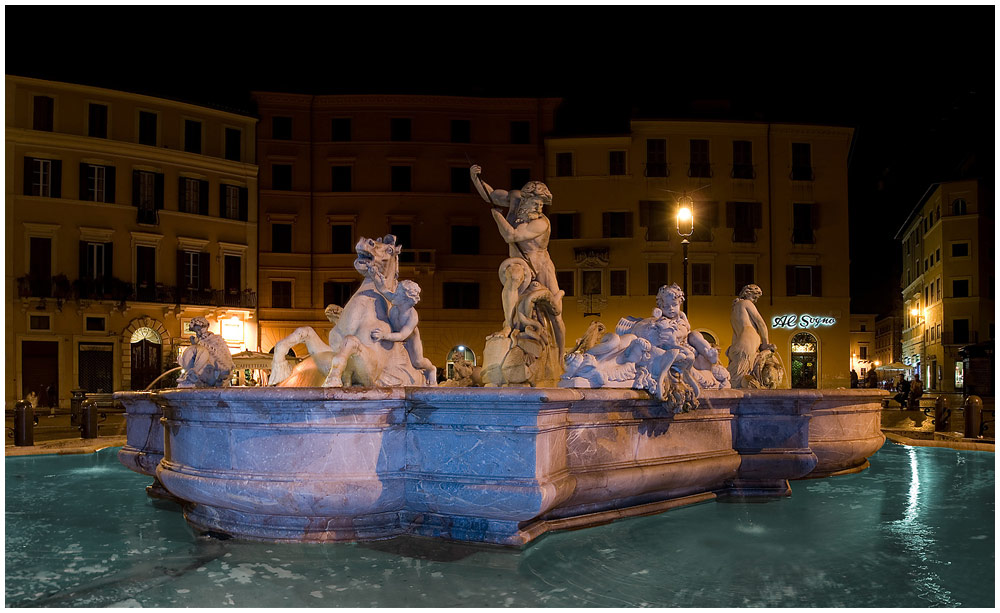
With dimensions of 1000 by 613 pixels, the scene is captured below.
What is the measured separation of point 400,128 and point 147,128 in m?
10.3

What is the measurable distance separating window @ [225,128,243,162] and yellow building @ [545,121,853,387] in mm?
13025

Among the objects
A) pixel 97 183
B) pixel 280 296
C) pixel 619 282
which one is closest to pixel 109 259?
pixel 97 183

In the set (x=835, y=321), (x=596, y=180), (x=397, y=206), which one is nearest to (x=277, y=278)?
(x=397, y=206)

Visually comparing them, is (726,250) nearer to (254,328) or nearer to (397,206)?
(397,206)

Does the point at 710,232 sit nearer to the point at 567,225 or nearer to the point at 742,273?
the point at 742,273

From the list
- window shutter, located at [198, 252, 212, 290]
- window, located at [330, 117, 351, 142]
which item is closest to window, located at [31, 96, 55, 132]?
window shutter, located at [198, 252, 212, 290]

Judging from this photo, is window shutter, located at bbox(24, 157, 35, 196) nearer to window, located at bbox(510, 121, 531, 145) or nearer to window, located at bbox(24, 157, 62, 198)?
window, located at bbox(24, 157, 62, 198)

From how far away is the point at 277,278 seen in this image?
37.3 m

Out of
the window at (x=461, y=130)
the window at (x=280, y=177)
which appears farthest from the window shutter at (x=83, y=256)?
the window at (x=461, y=130)

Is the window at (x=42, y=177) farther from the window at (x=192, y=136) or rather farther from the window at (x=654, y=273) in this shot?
the window at (x=654, y=273)

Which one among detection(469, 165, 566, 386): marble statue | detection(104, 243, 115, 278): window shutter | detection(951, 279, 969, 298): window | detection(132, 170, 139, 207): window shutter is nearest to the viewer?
detection(469, 165, 566, 386): marble statue

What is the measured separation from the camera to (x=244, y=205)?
37.1m

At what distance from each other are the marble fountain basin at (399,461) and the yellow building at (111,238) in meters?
28.5

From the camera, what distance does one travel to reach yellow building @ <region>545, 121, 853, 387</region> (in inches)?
1483
